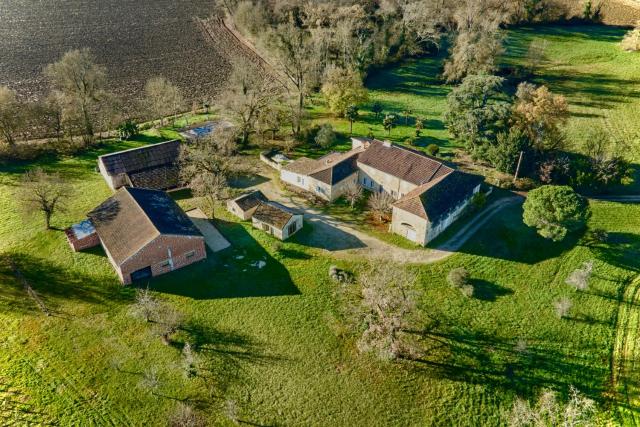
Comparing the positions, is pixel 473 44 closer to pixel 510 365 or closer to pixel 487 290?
pixel 487 290

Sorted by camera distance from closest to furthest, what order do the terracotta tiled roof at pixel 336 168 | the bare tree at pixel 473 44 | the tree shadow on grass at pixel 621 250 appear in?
the tree shadow on grass at pixel 621 250, the terracotta tiled roof at pixel 336 168, the bare tree at pixel 473 44

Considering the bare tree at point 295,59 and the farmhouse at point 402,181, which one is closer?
the farmhouse at point 402,181

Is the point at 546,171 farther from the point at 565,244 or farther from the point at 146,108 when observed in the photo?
the point at 146,108

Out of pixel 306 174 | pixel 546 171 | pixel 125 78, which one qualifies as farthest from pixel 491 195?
pixel 125 78

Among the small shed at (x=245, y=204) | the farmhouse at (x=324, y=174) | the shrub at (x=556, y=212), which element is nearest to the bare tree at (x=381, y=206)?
the farmhouse at (x=324, y=174)

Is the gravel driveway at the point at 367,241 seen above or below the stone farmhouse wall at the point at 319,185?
below

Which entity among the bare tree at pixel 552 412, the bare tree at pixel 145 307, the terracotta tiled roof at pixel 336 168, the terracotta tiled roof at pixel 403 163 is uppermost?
the terracotta tiled roof at pixel 403 163

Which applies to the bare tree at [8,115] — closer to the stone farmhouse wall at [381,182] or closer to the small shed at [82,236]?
the small shed at [82,236]
